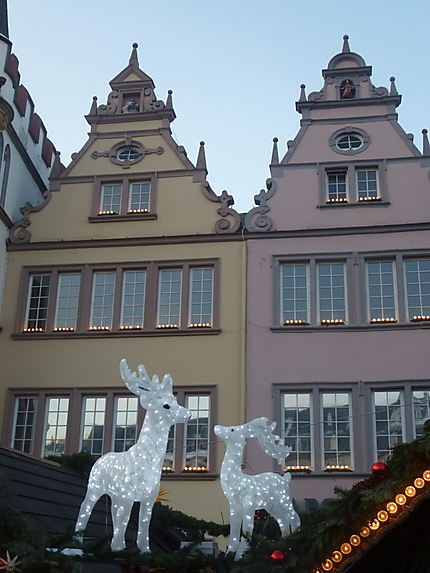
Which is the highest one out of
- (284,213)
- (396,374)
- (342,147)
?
(342,147)

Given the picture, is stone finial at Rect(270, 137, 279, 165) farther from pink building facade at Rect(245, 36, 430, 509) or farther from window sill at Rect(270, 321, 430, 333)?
window sill at Rect(270, 321, 430, 333)

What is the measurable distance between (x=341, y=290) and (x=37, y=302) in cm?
702

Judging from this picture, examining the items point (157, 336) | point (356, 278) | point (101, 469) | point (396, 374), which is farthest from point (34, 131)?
point (101, 469)

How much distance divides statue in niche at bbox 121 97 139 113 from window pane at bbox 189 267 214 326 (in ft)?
16.3

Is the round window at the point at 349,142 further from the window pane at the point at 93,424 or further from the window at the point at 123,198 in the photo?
the window pane at the point at 93,424

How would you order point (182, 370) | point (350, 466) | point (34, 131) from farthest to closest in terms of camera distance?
1. point (34, 131)
2. point (182, 370)
3. point (350, 466)

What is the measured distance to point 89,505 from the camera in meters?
8.60

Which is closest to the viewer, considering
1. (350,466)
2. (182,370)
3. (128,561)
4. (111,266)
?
(128,561)

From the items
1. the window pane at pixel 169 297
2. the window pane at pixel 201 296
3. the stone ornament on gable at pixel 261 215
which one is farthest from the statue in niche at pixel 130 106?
the window pane at pixel 201 296

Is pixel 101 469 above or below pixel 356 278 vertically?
below

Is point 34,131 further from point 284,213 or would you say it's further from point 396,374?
point 396,374

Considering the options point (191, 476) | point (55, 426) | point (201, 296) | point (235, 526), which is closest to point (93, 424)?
point (55, 426)

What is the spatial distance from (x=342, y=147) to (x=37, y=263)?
25.2ft

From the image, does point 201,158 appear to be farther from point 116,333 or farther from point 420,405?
point 420,405
